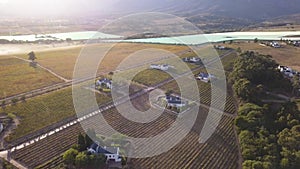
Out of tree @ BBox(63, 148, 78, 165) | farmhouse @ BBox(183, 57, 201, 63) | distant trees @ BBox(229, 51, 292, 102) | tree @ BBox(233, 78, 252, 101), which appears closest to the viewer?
tree @ BBox(63, 148, 78, 165)

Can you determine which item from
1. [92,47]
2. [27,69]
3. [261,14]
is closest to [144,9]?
[261,14]

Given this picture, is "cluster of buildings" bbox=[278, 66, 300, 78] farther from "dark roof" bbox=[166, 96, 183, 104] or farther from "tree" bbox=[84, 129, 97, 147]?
"tree" bbox=[84, 129, 97, 147]

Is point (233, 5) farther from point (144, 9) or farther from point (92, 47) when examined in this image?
point (92, 47)

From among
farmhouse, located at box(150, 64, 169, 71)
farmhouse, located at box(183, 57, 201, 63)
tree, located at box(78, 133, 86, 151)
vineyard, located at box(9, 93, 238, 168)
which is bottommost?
vineyard, located at box(9, 93, 238, 168)

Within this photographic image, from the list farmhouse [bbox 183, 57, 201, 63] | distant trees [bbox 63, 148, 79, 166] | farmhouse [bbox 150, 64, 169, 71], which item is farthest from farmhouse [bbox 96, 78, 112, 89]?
farmhouse [bbox 183, 57, 201, 63]

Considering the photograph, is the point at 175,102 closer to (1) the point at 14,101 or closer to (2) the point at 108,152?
(2) the point at 108,152
